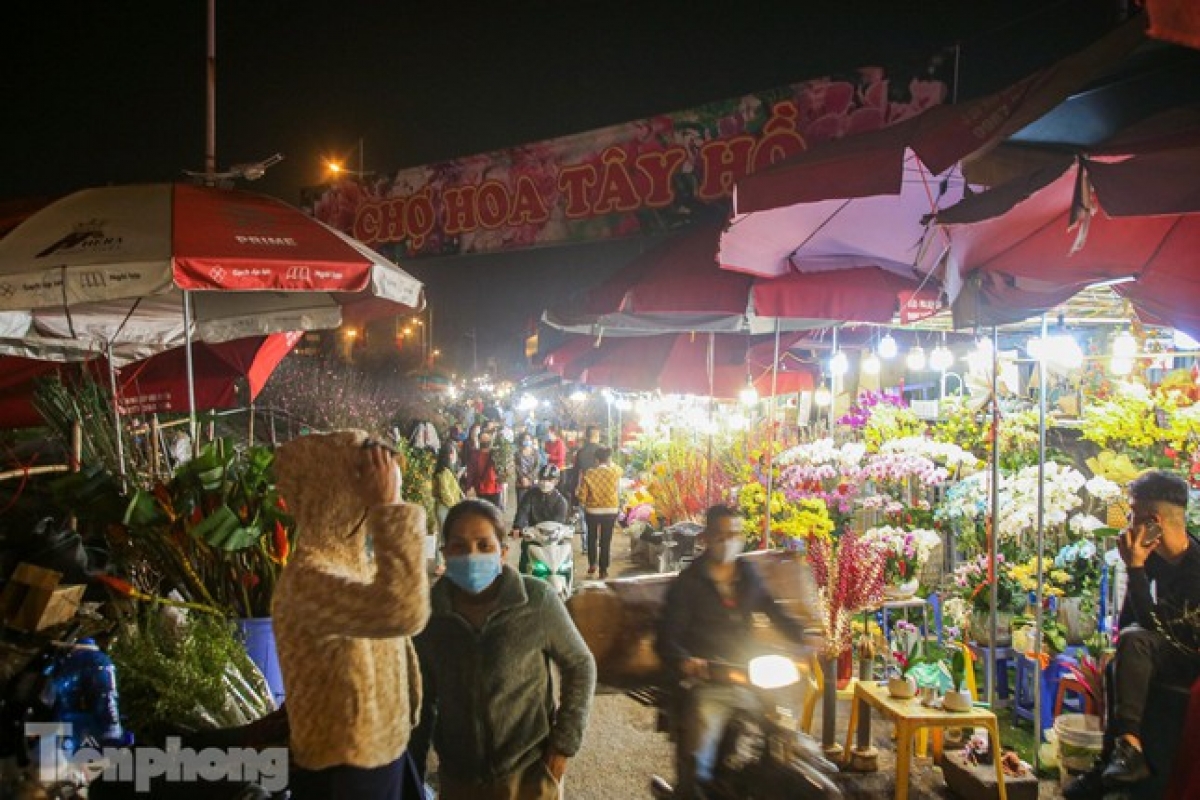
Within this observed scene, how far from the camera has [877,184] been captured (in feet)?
11.5

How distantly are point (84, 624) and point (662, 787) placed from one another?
8.38ft

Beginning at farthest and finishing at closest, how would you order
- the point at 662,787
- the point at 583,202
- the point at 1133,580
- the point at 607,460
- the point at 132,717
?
the point at 583,202
the point at 607,460
the point at 1133,580
the point at 662,787
the point at 132,717

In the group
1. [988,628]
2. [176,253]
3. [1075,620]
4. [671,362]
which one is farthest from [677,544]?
[176,253]

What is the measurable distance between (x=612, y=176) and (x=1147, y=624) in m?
9.22

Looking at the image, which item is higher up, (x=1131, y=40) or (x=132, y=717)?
(x=1131, y=40)

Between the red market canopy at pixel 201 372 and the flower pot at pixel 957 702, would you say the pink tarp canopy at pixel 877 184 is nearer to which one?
the flower pot at pixel 957 702

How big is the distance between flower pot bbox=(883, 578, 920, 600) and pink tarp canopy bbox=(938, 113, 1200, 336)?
6.66 ft

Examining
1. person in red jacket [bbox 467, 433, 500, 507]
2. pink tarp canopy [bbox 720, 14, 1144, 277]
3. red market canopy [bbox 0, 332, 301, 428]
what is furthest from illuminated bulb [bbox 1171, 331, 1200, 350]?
person in red jacket [bbox 467, 433, 500, 507]

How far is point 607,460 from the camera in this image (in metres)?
11.3

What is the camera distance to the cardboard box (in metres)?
3.16

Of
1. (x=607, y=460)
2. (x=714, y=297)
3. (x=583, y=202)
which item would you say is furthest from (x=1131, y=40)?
(x=583, y=202)

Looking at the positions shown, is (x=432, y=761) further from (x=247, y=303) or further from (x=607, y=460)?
(x=607, y=460)

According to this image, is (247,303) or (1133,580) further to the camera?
(247,303)

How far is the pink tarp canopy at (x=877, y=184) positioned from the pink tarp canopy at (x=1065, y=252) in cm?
28
